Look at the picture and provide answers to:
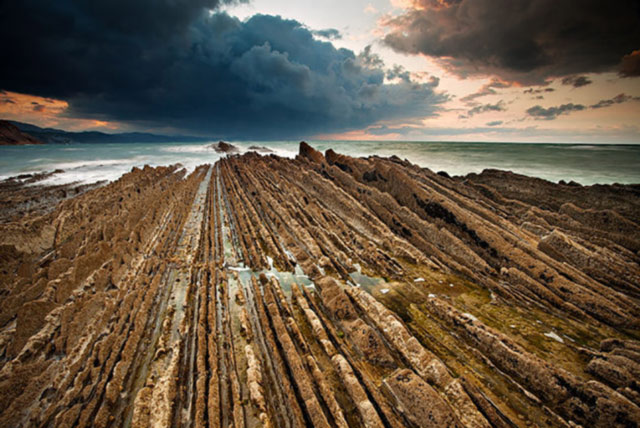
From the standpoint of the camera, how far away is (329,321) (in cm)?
591

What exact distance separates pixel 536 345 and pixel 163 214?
1653 centimetres

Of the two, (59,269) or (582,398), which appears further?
(59,269)

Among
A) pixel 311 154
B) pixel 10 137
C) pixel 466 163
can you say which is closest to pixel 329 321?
pixel 311 154

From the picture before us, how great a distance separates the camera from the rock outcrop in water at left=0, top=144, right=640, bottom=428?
13.0 ft

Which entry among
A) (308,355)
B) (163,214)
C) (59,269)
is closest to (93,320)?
(59,269)

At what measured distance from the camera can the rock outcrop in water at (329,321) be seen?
3.97 m

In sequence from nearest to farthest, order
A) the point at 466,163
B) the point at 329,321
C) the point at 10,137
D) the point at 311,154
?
1. the point at 329,321
2. the point at 311,154
3. the point at 466,163
4. the point at 10,137

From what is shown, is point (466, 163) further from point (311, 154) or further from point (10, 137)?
point (10, 137)

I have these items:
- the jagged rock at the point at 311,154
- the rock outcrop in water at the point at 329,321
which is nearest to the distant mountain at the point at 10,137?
the jagged rock at the point at 311,154

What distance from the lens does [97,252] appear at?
318 inches

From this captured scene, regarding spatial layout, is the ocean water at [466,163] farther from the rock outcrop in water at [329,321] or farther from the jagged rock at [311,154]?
the rock outcrop in water at [329,321]

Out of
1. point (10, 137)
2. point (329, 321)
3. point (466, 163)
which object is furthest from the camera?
point (10, 137)

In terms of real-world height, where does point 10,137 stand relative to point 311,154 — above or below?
above

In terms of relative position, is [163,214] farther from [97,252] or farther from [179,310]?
[179,310]
